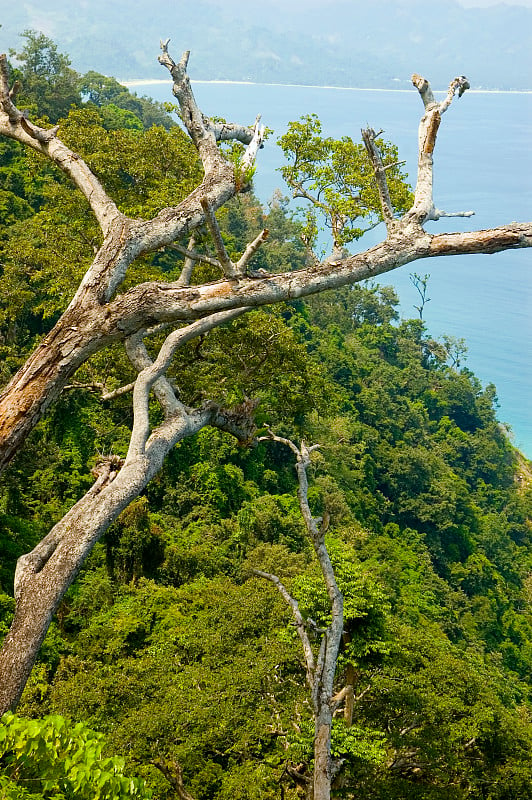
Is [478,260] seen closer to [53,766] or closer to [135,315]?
[135,315]

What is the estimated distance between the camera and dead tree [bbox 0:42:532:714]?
3445mm

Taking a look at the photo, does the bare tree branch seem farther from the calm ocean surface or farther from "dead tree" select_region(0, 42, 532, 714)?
the calm ocean surface

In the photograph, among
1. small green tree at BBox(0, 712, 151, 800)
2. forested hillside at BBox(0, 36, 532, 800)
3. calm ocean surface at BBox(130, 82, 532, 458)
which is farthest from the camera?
calm ocean surface at BBox(130, 82, 532, 458)

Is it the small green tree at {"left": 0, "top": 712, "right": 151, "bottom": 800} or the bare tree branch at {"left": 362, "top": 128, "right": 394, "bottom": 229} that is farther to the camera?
the bare tree branch at {"left": 362, "top": 128, "right": 394, "bottom": 229}

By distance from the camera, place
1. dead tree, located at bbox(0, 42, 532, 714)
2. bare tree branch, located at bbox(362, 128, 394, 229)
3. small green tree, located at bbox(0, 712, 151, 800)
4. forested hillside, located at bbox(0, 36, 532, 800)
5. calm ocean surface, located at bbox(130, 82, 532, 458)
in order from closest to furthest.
Result: small green tree, located at bbox(0, 712, 151, 800)
dead tree, located at bbox(0, 42, 532, 714)
bare tree branch, located at bbox(362, 128, 394, 229)
forested hillside, located at bbox(0, 36, 532, 800)
calm ocean surface, located at bbox(130, 82, 532, 458)

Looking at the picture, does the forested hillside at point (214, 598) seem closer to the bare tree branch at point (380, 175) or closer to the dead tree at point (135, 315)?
the dead tree at point (135, 315)

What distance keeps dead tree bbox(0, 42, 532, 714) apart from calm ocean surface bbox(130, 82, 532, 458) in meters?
18.7

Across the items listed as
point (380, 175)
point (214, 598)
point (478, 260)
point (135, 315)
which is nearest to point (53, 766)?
point (135, 315)

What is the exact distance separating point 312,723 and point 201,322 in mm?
3510

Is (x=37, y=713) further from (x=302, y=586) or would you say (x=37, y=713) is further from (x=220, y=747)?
(x=302, y=586)

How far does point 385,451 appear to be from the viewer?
2883 centimetres

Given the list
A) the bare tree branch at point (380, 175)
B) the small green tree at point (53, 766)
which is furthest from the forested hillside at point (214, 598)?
the bare tree branch at point (380, 175)

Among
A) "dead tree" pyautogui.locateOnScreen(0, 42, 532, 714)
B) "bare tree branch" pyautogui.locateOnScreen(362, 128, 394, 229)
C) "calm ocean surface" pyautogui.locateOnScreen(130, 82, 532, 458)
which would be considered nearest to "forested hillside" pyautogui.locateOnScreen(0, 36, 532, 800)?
"dead tree" pyautogui.locateOnScreen(0, 42, 532, 714)

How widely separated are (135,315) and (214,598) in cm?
809
